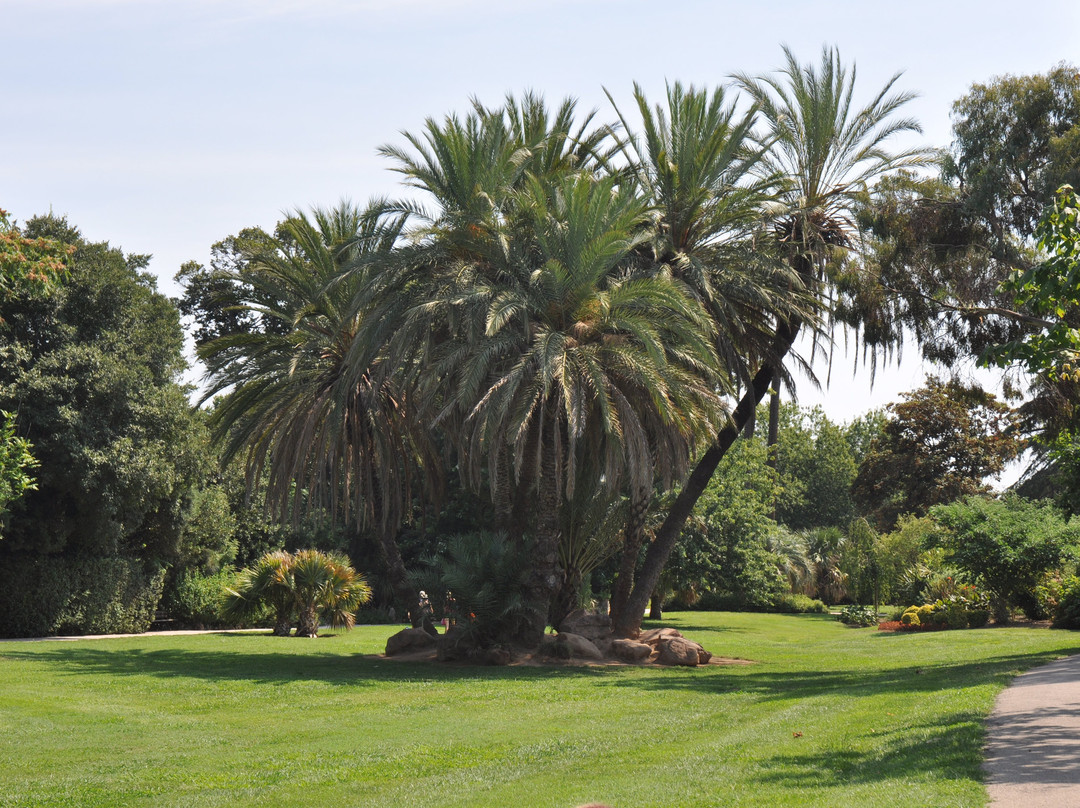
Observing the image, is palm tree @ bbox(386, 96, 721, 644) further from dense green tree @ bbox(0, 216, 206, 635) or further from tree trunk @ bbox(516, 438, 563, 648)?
dense green tree @ bbox(0, 216, 206, 635)

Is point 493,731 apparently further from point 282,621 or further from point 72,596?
point 72,596

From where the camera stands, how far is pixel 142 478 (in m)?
28.7

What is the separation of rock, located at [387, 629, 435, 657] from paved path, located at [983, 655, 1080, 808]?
42.3 feet

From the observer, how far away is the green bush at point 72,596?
29.2 meters

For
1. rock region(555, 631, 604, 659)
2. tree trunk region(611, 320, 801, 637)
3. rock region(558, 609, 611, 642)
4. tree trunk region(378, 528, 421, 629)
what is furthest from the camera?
tree trunk region(378, 528, 421, 629)

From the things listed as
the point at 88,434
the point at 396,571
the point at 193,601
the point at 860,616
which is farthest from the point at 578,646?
the point at 860,616

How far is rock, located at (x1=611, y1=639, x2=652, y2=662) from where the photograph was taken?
20.7 metres

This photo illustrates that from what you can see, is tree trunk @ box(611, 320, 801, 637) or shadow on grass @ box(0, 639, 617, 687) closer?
shadow on grass @ box(0, 639, 617, 687)

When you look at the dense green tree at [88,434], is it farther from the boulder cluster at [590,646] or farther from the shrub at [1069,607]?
the shrub at [1069,607]

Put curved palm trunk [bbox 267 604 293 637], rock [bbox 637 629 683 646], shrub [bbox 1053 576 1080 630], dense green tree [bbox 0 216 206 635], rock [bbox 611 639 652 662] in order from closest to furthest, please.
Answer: rock [bbox 611 639 652 662], rock [bbox 637 629 683 646], shrub [bbox 1053 576 1080 630], dense green tree [bbox 0 216 206 635], curved palm trunk [bbox 267 604 293 637]

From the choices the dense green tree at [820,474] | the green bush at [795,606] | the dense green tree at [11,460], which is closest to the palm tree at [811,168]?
the dense green tree at [11,460]

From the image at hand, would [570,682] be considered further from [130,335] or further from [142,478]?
[130,335]

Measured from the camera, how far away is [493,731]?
1142 cm

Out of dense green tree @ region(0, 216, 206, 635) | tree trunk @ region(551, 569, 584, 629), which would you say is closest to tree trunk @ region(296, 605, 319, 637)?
dense green tree @ region(0, 216, 206, 635)
